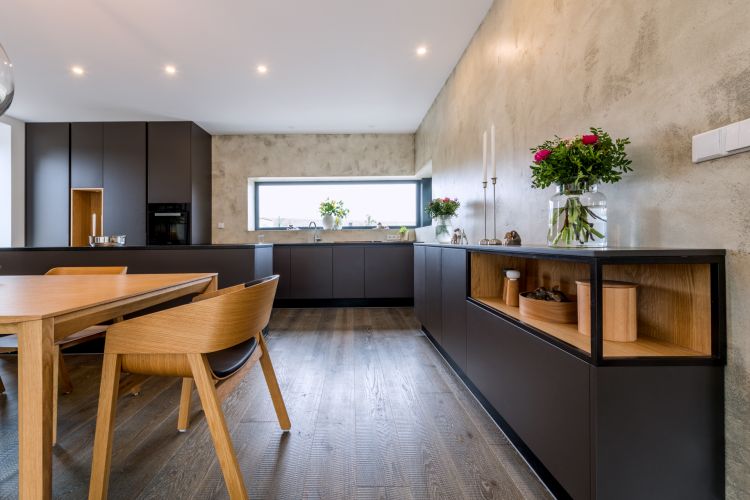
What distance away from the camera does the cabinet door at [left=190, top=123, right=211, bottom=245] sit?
184 inches

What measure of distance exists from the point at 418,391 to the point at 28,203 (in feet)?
19.6

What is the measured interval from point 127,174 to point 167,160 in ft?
1.94

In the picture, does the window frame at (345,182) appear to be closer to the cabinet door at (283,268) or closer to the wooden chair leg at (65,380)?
the cabinet door at (283,268)

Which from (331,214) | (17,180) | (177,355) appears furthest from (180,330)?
(17,180)

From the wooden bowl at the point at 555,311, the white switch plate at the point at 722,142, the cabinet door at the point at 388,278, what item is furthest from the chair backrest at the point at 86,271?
the cabinet door at the point at 388,278

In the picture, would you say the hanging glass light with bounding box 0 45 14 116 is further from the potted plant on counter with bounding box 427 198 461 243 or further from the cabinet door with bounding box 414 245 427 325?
the potted plant on counter with bounding box 427 198 461 243

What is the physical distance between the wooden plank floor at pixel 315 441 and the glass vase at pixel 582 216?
0.90 m

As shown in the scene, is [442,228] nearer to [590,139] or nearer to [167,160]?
[590,139]

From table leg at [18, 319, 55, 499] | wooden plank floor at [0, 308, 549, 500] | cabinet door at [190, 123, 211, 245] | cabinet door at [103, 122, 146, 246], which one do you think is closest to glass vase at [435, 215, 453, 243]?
wooden plank floor at [0, 308, 549, 500]

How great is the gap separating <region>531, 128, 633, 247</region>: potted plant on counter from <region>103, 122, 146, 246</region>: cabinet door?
202 inches

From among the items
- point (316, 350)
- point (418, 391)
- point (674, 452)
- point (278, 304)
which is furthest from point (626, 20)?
point (278, 304)

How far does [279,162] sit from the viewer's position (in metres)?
5.18

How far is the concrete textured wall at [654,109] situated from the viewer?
88cm

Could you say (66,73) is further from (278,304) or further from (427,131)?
(427,131)
